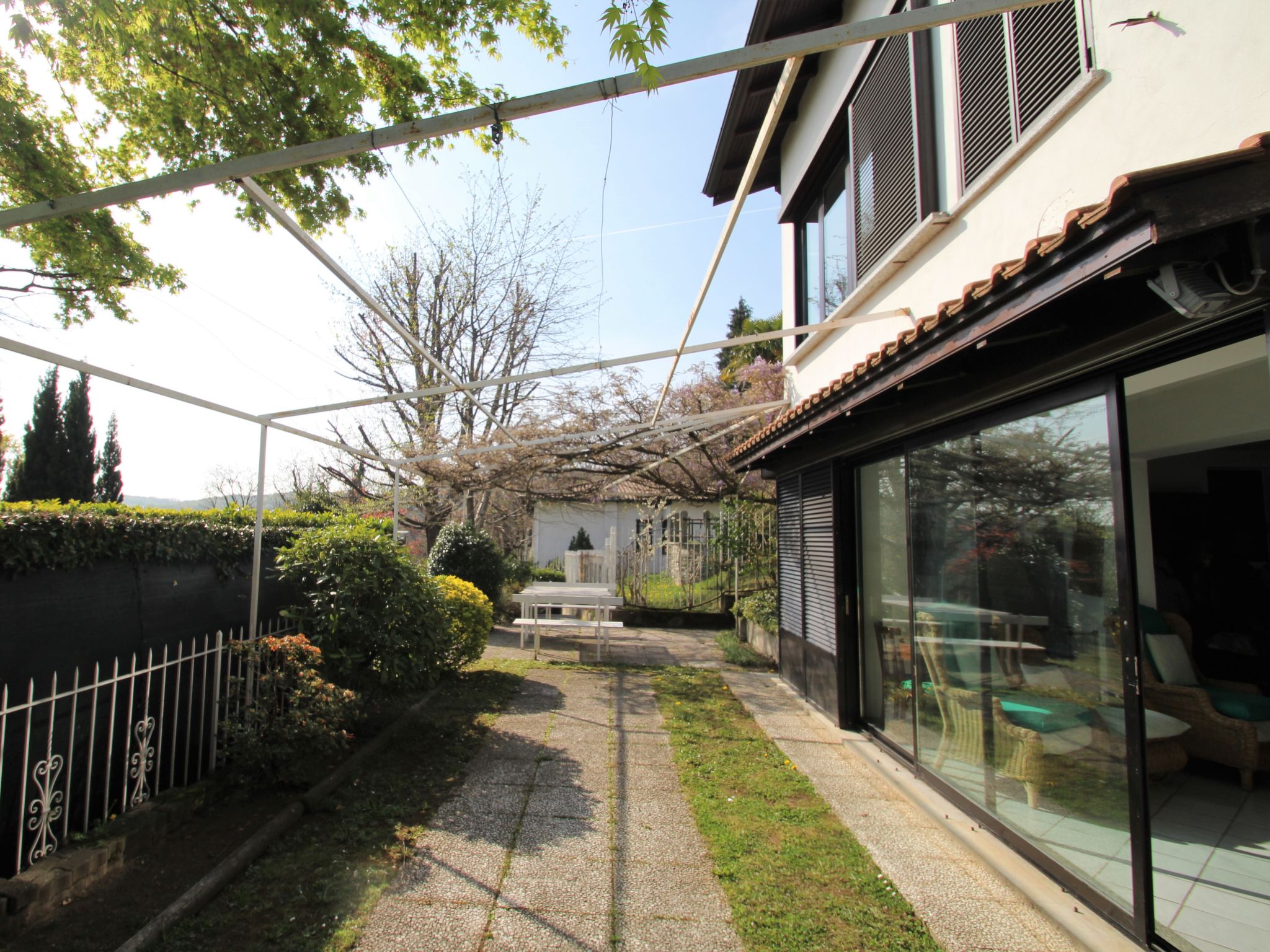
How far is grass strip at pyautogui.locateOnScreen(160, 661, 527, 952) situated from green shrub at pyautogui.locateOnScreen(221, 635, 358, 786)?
1.07ft

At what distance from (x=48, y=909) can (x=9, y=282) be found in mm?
7241

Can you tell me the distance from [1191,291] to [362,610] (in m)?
5.11

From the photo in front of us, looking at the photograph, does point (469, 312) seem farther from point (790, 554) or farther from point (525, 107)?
point (525, 107)

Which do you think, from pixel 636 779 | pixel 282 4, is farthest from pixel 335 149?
pixel 636 779

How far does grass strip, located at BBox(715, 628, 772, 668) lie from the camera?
890 cm

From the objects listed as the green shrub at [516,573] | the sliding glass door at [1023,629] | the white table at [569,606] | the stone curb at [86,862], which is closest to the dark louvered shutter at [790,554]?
the sliding glass door at [1023,629]

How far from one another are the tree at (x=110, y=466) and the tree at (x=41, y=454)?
1198 millimetres

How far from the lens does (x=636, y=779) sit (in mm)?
4566

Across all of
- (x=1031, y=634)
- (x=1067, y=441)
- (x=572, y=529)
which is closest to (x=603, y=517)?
(x=572, y=529)

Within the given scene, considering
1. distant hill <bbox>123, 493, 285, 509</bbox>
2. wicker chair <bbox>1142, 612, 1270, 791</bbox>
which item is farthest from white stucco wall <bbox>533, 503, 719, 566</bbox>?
wicker chair <bbox>1142, 612, 1270, 791</bbox>

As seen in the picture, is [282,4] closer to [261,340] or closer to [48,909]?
[261,340]

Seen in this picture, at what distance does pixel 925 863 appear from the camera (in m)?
3.37

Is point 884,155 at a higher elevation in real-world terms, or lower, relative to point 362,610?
higher

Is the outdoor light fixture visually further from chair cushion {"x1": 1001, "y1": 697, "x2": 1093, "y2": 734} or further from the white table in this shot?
the white table
